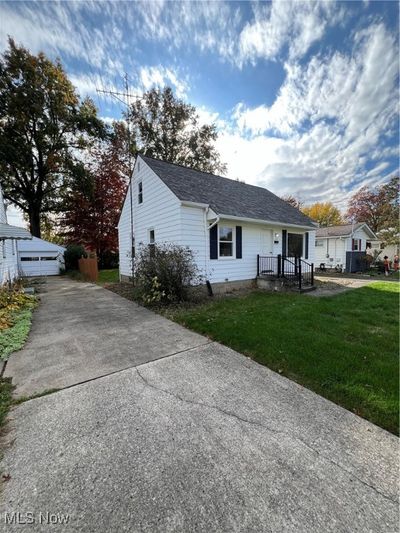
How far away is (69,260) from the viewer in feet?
59.7

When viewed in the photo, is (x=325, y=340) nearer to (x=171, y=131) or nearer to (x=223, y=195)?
(x=223, y=195)

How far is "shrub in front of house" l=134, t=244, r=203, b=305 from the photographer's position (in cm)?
680

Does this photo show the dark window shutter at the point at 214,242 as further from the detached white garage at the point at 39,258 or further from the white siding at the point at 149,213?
the detached white garage at the point at 39,258

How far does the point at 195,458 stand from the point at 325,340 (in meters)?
3.29

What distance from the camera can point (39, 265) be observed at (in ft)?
57.9

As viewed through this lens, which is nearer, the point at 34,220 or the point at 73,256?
the point at 73,256

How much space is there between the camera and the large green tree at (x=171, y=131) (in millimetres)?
20406

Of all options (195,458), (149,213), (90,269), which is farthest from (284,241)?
(90,269)

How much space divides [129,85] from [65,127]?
11.9m

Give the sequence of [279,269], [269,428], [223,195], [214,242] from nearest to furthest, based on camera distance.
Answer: [269,428]
[214,242]
[279,269]
[223,195]

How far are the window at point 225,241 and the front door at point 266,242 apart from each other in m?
1.90

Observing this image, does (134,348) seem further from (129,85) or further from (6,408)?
(129,85)

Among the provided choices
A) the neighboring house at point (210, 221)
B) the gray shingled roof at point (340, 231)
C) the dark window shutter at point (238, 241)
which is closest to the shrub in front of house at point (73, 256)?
the neighboring house at point (210, 221)

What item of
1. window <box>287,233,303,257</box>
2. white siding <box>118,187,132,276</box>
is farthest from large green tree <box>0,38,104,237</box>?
window <box>287,233,303,257</box>
